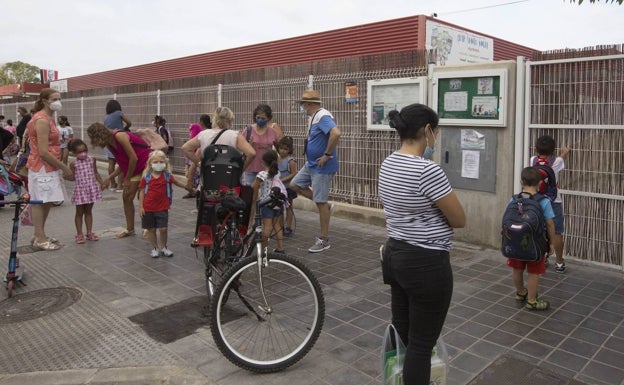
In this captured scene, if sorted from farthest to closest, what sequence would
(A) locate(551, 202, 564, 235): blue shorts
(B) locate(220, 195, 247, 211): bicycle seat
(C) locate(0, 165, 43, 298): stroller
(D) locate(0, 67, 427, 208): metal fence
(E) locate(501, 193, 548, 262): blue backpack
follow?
(D) locate(0, 67, 427, 208): metal fence → (A) locate(551, 202, 564, 235): blue shorts → (C) locate(0, 165, 43, 298): stroller → (E) locate(501, 193, 548, 262): blue backpack → (B) locate(220, 195, 247, 211): bicycle seat

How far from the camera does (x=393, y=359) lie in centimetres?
275

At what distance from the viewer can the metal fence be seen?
813 cm

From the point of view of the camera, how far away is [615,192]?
220 inches

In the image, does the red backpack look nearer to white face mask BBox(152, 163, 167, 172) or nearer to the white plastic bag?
the white plastic bag

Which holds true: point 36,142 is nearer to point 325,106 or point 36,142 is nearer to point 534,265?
point 325,106

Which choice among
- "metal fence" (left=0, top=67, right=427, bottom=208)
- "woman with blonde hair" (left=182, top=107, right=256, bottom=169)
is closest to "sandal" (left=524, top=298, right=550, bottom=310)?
"woman with blonde hair" (left=182, top=107, right=256, bottom=169)

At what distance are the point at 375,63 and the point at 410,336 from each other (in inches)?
236

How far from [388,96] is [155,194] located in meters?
3.76

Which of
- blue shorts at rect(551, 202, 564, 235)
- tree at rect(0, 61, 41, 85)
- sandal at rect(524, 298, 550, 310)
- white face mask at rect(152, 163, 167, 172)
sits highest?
tree at rect(0, 61, 41, 85)

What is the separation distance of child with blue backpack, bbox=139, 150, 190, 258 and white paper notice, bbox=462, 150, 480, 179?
3632 millimetres

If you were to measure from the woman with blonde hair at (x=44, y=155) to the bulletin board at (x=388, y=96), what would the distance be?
4398mm

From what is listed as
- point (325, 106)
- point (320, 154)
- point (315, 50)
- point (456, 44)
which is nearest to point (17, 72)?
point (315, 50)

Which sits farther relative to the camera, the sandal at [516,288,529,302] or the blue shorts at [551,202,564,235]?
the blue shorts at [551,202,564,235]

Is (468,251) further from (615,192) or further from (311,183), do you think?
(311,183)
